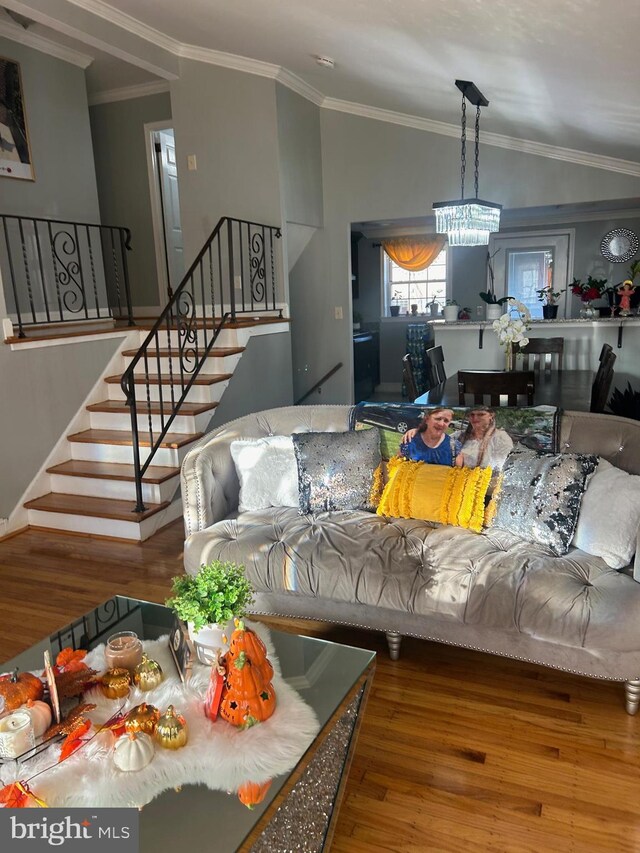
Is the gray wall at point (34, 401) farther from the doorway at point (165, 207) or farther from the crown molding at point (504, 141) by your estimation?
the crown molding at point (504, 141)

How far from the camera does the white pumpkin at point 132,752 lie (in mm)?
1330

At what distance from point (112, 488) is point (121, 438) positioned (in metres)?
0.42

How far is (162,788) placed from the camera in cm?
129

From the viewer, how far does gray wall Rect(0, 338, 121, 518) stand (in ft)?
12.7

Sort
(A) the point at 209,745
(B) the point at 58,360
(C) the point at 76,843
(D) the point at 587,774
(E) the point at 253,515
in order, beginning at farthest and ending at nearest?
(B) the point at 58,360 → (E) the point at 253,515 → (D) the point at 587,774 → (A) the point at 209,745 → (C) the point at 76,843

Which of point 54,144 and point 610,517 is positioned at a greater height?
point 54,144

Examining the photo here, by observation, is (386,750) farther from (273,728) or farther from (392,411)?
(392,411)

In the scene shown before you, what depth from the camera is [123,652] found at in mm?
1686

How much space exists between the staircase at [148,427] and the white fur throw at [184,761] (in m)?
2.38

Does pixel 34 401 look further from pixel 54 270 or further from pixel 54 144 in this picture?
pixel 54 144

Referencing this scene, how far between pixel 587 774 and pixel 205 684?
1.16 m

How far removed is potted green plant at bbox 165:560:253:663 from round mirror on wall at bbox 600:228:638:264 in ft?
25.0

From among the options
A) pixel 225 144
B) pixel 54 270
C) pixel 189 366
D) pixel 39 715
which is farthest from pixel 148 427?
pixel 39 715

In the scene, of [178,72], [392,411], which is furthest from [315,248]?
[392,411]
